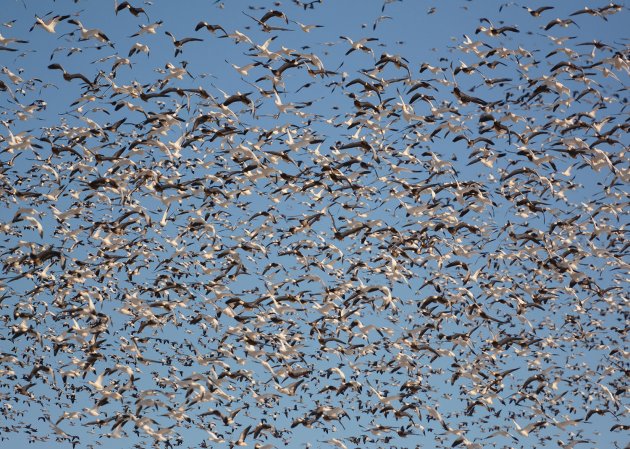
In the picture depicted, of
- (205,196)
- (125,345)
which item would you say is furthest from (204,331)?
(205,196)

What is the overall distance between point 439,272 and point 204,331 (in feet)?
29.4

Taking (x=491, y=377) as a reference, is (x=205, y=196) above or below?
above

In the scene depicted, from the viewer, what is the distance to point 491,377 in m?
38.2

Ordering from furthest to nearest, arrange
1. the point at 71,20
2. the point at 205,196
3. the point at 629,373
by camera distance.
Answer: the point at 629,373 < the point at 205,196 < the point at 71,20

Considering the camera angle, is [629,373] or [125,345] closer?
[125,345]

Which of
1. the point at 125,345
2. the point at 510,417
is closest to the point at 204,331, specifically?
the point at 125,345

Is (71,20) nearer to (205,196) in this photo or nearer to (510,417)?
(205,196)

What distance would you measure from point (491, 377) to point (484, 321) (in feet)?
7.18

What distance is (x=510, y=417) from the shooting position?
3956 centimetres

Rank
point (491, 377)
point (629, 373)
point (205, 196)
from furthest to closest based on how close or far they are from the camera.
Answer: point (629, 373) → point (491, 377) → point (205, 196)

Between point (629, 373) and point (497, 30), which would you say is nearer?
point (497, 30)

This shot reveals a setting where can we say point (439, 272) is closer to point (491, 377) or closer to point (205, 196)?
point (491, 377)

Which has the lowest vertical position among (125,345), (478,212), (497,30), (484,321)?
(125,345)

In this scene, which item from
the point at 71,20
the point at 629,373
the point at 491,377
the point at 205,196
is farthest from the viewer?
the point at 629,373
